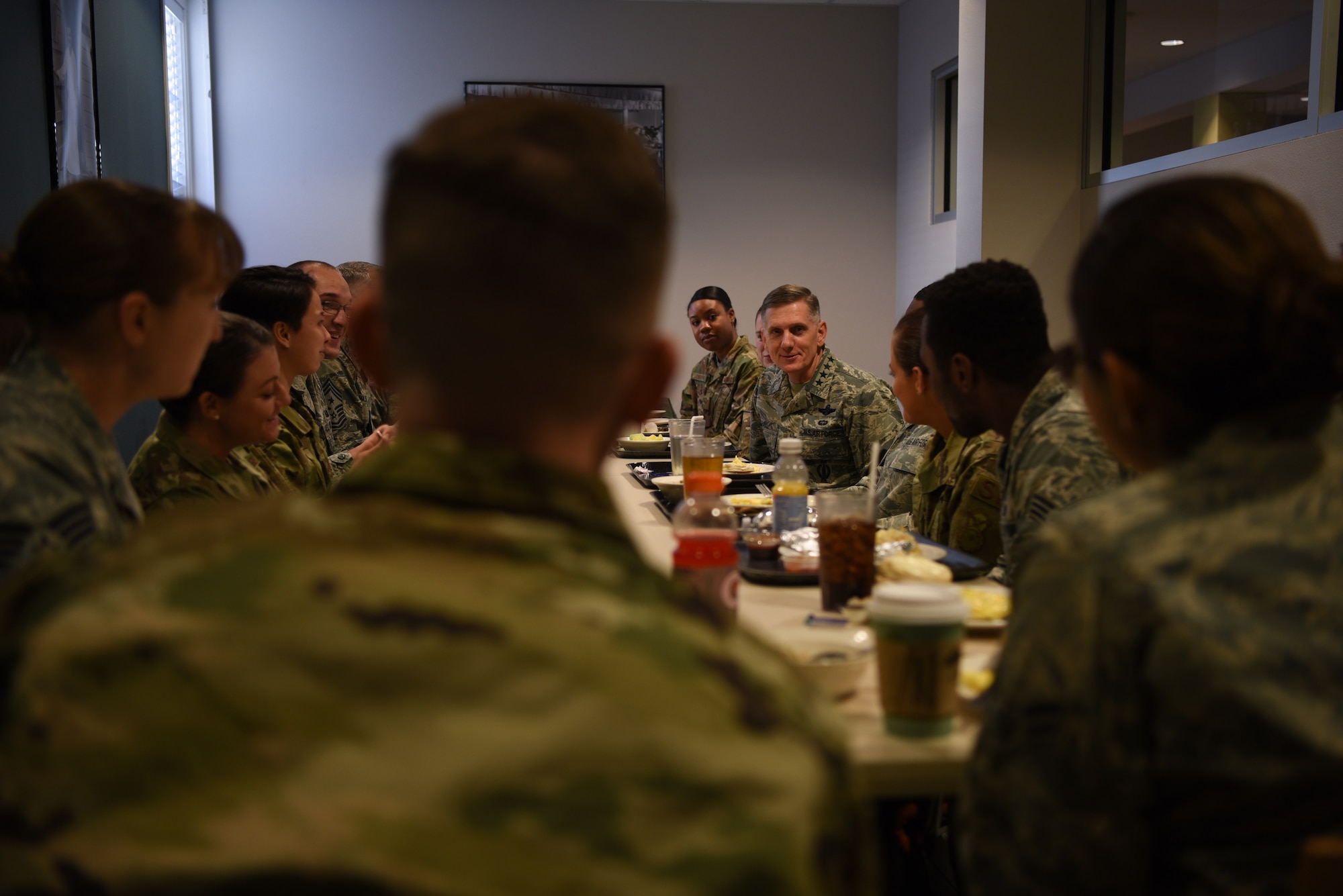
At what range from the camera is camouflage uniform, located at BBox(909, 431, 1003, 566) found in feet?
8.07

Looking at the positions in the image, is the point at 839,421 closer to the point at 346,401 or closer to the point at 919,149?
the point at 346,401

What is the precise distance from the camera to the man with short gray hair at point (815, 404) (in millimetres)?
4043

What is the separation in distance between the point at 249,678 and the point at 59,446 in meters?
1.01

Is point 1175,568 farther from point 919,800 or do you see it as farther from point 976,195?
point 976,195

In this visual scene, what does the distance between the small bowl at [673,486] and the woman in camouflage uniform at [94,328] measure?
1.63 meters

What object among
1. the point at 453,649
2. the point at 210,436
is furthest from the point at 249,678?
the point at 210,436

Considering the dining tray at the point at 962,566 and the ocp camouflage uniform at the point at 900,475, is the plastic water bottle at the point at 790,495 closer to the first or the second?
the dining tray at the point at 962,566

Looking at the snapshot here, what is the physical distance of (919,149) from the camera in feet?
24.3

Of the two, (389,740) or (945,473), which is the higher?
(389,740)

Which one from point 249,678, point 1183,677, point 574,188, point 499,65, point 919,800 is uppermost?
point 499,65

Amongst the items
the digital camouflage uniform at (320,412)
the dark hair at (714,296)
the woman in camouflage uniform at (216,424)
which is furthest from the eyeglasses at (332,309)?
the dark hair at (714,296)

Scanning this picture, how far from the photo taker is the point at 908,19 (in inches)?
294

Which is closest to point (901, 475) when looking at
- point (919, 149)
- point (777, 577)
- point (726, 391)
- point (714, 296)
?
point (777, 577)

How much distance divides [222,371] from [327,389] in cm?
213
